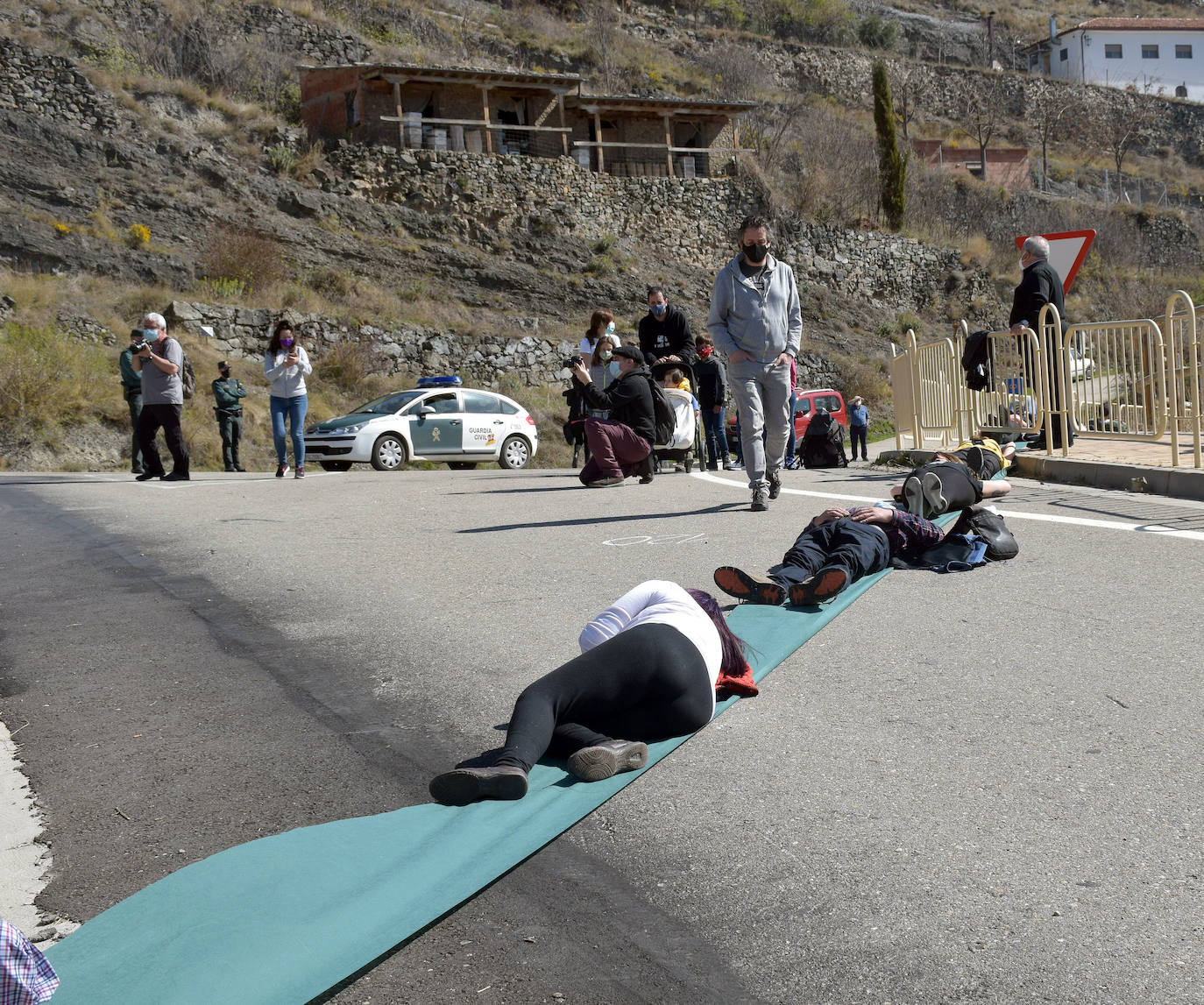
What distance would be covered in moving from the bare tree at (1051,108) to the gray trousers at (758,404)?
80.0 metres

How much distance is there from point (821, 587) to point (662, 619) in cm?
206

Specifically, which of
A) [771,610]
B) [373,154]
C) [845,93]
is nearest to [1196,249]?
[845,93]

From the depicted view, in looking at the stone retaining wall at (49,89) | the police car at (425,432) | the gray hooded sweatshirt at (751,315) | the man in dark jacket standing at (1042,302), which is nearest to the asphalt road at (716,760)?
the gray hooded sweatshirt at (751,315)

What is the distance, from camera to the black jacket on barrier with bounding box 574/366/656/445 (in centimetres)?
1192

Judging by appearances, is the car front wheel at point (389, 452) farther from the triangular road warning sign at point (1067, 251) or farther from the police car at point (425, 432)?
the triangular road warning sign at point (1067, 251)

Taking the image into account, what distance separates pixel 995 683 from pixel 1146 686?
0.57 metres

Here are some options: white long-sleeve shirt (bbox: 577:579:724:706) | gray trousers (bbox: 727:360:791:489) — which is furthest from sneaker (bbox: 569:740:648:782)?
gray trousers (bbox: 727:360:791:489)

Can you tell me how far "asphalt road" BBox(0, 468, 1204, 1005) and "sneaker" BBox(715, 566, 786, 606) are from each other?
1.29ft

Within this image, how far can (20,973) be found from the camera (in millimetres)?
2385

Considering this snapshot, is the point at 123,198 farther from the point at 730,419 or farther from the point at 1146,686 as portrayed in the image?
the point at 1146,686

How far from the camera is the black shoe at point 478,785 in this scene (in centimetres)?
363

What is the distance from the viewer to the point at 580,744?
12.9ft

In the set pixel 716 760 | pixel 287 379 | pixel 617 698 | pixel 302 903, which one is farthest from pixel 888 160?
pixel 302 903

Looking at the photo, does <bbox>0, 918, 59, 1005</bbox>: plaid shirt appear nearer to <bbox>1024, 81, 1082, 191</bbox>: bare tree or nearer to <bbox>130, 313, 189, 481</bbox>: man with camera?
<bbox>130, 313, 189, 481</bbox>: man with camera
